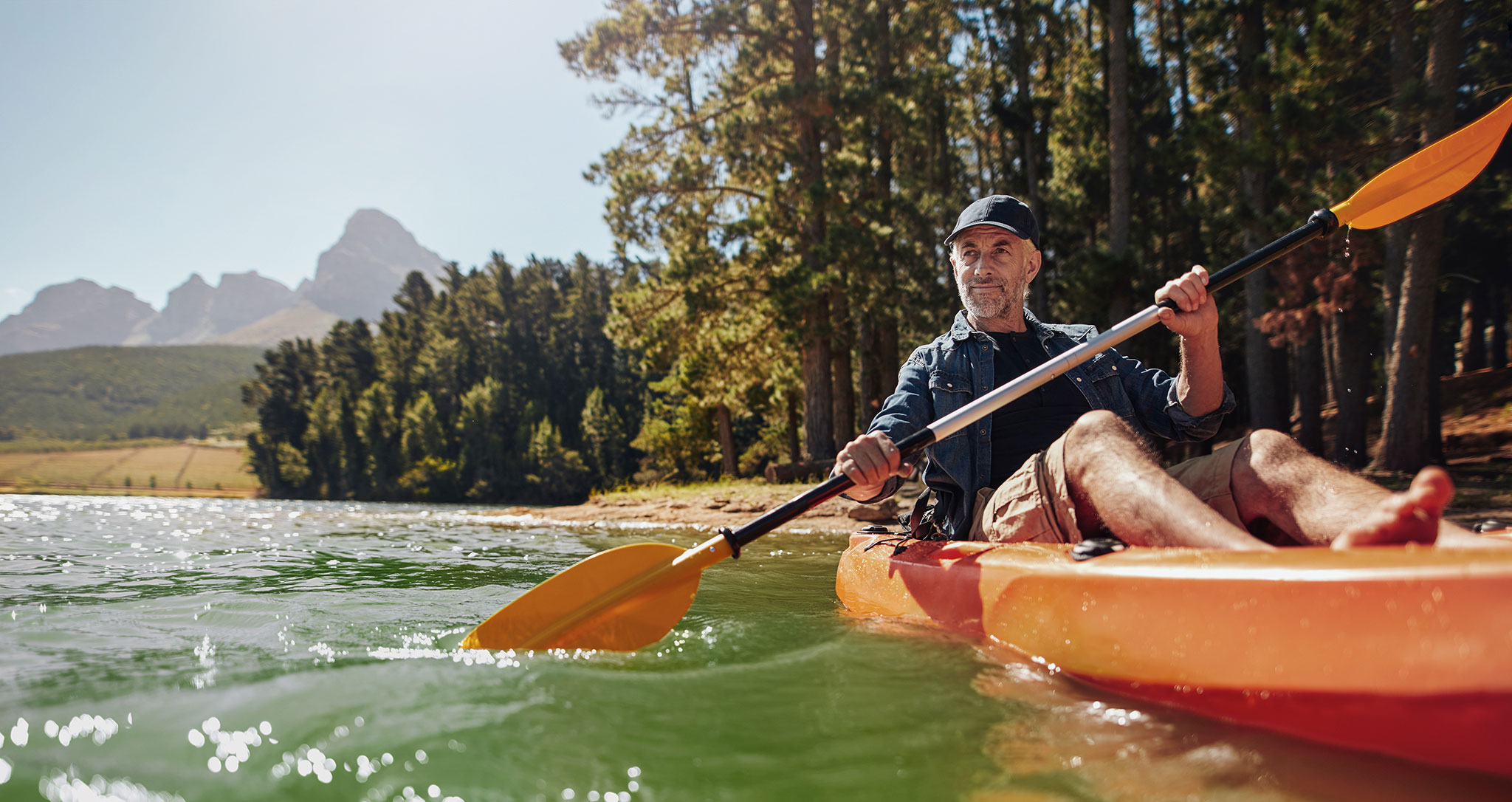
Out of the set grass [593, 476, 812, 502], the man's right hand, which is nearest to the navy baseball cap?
the man's right hand

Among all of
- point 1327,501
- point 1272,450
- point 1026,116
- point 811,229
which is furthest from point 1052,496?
point 1026,116

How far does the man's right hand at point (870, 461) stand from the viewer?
2572 millimetres

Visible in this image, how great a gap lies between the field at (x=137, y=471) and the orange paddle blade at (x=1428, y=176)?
79.5 m

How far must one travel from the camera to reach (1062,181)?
17.6 m

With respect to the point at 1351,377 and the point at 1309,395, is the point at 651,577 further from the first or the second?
the point at 1309,395

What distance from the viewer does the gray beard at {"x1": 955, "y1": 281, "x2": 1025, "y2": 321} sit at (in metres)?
3.15

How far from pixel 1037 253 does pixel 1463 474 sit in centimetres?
1085

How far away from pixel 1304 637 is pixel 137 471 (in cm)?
10041

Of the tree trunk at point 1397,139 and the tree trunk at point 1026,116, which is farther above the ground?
the tree trunk at point 1026,116

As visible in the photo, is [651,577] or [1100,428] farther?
[651,577]

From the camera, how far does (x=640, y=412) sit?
52406mm

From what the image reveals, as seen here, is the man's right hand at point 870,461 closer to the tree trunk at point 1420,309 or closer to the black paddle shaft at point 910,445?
the black paddle shaft at point 910,445

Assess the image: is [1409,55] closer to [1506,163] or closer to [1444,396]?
[1506,163]

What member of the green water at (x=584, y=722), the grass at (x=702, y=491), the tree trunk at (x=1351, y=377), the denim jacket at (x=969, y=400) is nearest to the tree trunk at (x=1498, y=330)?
the tree trunk at (x=1351, y=377)
